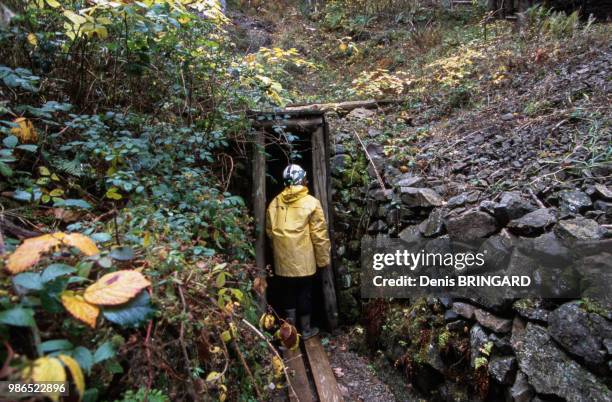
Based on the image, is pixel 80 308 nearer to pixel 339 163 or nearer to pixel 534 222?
pixel 534 222

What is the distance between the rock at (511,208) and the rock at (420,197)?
791 mm

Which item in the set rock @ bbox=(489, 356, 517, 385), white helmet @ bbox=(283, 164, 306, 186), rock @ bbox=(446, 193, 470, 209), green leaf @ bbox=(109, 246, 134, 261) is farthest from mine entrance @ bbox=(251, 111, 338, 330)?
green leaf @ bbox=(109, 246, 134, 261)

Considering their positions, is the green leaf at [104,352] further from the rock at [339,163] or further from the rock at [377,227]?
the rock at [339,163]

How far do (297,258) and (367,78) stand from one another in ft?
15.0

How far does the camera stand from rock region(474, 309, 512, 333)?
323cm

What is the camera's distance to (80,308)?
142 centimetres

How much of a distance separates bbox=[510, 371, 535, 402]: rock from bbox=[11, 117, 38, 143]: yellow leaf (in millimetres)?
4005

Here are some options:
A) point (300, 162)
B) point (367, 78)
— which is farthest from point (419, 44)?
point (300, 162)

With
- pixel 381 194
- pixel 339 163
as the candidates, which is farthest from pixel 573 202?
pixel 339 163

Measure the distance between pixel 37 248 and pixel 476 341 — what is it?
3202mm

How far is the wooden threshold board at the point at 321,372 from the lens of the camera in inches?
164

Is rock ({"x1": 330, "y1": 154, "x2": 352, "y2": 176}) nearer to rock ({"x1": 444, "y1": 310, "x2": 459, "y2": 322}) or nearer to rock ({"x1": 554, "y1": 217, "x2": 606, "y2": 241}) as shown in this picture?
rock ({"x1": 444, "y1": 310, "x2": 459, "y2": 322})

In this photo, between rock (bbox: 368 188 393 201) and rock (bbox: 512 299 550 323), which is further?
rock (bbox: 368 188 393 201)

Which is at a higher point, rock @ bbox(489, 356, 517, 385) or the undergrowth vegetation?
the undergrowth vegetation
